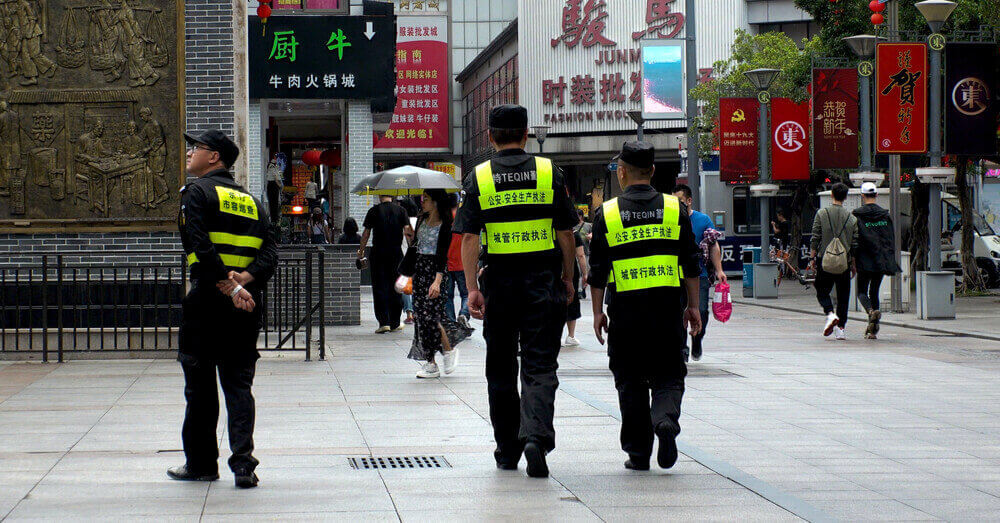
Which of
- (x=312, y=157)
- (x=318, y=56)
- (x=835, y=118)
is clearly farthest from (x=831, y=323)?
(x=312, y=157)

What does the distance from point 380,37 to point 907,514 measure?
16.4m

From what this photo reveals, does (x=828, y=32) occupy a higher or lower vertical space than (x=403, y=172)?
higher

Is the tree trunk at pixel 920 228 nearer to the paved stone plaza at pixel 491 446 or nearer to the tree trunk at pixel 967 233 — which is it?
the tree trunk at pixel 967 233

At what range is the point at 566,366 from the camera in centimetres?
1201

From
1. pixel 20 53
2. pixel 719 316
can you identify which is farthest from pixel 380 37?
pixel 719 316

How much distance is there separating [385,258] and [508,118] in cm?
1009

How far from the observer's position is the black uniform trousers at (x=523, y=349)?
20.9 ft

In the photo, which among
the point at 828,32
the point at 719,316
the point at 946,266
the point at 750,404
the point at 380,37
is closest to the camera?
the point at 750,404

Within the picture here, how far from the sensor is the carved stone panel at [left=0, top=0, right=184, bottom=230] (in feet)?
40.0

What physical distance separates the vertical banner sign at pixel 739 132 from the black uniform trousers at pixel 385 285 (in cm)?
1209

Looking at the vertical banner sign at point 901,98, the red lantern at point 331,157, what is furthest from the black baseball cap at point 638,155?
the red lantern at point 331,157

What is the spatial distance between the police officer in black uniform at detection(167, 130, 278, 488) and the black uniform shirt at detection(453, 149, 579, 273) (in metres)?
1.04

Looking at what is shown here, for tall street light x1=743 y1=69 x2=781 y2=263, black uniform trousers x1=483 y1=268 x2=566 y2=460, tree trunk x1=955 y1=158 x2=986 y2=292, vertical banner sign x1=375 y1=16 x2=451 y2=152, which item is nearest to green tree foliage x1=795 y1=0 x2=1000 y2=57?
tall street light x1=743 y1=69 x2=781 y2=263

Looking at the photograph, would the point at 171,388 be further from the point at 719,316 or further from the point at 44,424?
the point at 719,316
